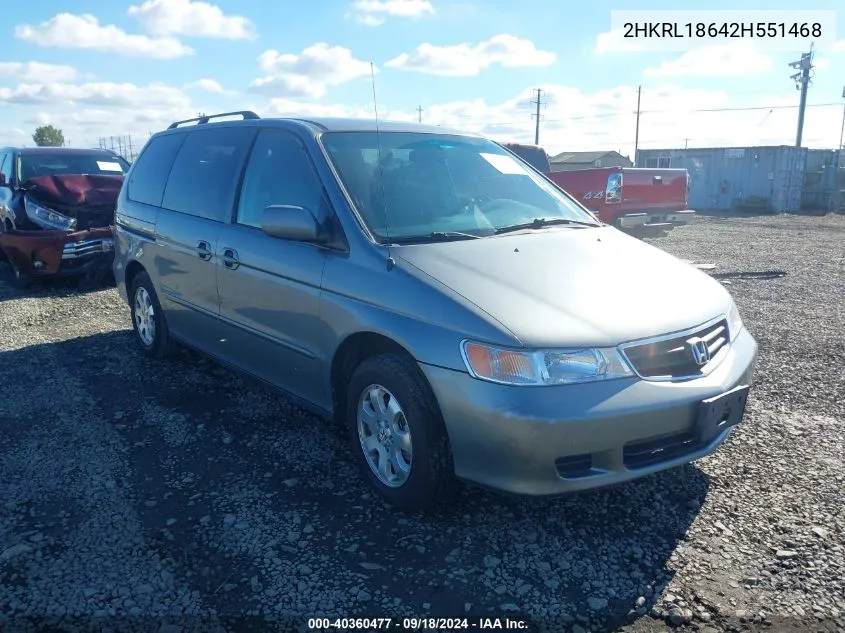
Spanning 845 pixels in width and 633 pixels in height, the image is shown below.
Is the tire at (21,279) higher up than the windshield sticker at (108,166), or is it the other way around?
the windshield sticker at (108,166)

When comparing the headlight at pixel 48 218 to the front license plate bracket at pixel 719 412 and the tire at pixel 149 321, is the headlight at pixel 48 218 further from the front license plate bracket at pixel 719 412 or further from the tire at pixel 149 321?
the front license plate bracket at pixel 719 412

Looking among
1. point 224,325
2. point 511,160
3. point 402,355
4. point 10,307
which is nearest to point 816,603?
point 402,355

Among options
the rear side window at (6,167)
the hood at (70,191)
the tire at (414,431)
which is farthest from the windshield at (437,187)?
the rear side window at (6,167)

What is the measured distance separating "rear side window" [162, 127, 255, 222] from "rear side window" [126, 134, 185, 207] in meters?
0.14

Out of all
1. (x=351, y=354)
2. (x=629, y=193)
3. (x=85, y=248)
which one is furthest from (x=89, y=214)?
(x=629, y=193)

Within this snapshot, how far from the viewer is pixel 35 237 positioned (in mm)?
7977

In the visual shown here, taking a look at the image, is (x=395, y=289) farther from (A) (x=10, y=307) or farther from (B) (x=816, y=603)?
(A) (x=10, y=307)

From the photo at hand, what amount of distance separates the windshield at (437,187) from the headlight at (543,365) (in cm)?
94

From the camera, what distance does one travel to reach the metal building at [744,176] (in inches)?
1043

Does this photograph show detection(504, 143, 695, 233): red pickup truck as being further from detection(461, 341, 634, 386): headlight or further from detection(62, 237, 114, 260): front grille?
detection(461, 341, 634, 386): headlight

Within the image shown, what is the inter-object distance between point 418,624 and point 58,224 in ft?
24.6

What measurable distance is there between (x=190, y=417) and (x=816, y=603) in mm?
3567

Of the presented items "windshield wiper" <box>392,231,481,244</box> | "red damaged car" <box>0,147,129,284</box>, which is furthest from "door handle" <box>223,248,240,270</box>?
"red damaged car" <box>0,147,129,284</box>

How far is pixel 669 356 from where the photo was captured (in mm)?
2871
